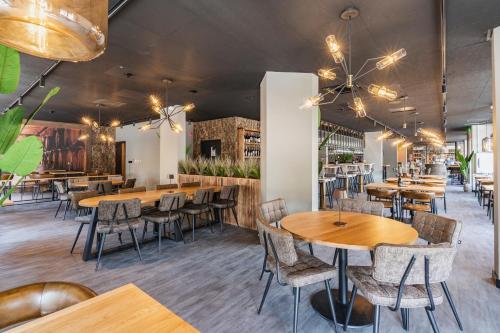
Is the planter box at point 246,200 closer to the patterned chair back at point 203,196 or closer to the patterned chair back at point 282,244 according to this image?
the patterned chair back at point 203,196

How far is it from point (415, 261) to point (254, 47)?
3.30 meters

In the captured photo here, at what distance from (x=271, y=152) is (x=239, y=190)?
1.35m

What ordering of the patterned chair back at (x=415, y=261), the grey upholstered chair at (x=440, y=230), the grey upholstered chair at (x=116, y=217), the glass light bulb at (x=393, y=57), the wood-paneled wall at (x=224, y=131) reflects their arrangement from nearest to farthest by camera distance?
the patterned chair back at (x=415, y=261), the grey upholstered chair at (x=440, y=230), the glass light bulb at (x=393, y=57), the grey upholstered chair at (x=116, y=217), the wood-paneled wall at (x=224, y=131)

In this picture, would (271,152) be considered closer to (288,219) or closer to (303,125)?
(303,125)

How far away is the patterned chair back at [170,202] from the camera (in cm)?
408

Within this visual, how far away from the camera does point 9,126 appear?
45.9 inches

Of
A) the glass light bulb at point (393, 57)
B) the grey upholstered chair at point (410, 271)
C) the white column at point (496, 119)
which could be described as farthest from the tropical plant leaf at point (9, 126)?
the white column at point (496, 119)

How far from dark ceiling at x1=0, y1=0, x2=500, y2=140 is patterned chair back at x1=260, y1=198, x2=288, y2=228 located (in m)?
2.25

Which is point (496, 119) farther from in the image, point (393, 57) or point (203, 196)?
point (203, 196)

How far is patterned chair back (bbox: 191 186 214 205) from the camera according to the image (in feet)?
15.3

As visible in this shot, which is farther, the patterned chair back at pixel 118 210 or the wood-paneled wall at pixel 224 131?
the wood-paneled wall at pixel 224 131

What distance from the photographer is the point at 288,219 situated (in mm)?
2750

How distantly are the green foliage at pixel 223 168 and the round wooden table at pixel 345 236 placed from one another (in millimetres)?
2663

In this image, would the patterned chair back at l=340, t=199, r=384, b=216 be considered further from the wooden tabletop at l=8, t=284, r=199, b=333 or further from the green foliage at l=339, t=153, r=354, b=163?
the green foliage at l=339, t=153, r=354, b=163
